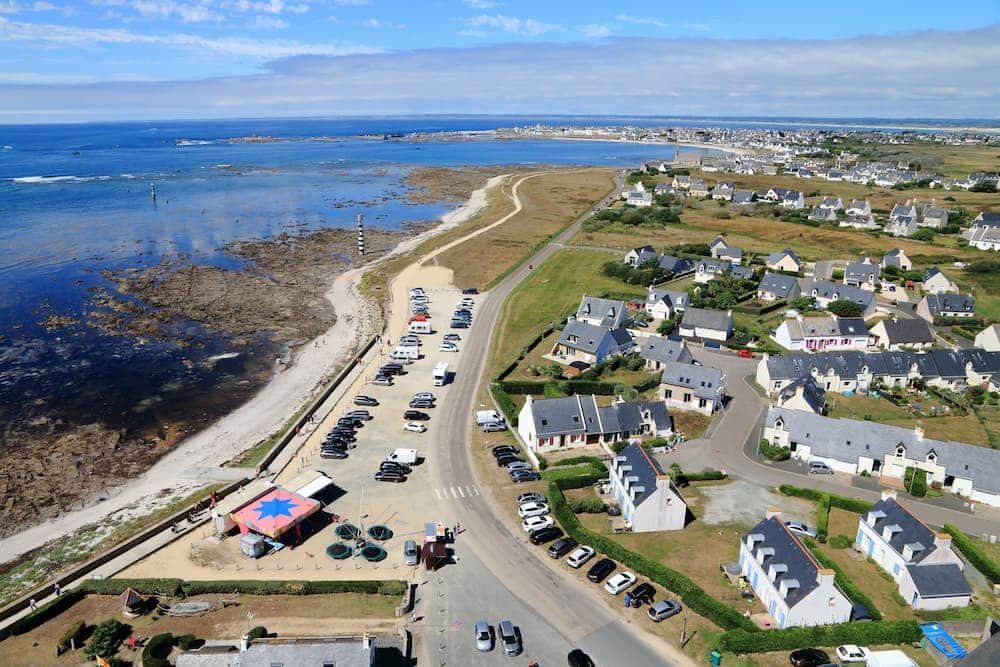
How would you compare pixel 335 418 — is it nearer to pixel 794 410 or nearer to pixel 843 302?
pixel 794 410

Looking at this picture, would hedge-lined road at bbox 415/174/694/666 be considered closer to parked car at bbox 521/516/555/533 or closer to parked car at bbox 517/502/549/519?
parked car at bbox 521/516/555/533

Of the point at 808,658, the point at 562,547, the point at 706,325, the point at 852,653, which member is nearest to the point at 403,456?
the point at 562,547

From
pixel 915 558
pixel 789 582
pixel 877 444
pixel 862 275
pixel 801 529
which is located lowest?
pixel 801 529

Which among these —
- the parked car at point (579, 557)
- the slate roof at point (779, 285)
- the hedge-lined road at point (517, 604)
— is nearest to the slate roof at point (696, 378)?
the hedge-lined road at point (517, 604)

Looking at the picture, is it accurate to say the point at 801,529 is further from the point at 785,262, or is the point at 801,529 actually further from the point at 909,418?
the point at 785,262

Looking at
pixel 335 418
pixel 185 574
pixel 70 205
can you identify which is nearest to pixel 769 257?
pixel 335 418

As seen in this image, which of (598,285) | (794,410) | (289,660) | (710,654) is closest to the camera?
(289,660)
